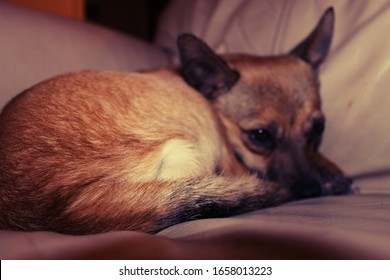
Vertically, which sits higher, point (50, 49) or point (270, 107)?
point (50, 49)

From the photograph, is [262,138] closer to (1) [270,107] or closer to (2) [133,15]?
(1) [270,107]

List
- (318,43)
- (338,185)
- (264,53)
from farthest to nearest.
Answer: (264,53)
(318,43)
(338,185)

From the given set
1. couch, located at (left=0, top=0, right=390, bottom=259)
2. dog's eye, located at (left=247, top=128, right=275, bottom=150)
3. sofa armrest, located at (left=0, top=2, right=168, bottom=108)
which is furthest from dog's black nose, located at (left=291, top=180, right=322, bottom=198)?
sofa armrest, located at (left=0, top=2, right=168, bottom=108)

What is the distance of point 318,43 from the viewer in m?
2.21

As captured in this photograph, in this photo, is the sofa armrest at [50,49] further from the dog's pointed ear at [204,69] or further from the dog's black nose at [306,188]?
the dog's black nose at [306,188]

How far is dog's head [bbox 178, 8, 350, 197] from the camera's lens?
2.04m

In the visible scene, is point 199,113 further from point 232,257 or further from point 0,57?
point 232,257

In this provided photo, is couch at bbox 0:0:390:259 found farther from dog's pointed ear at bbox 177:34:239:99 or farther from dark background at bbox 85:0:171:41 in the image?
dark background at bbox 85:0:171:41

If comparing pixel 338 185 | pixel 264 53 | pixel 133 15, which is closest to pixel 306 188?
pixel 338 185

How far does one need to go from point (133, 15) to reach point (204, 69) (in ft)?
14.7

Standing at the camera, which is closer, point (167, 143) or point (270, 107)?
point (167, 143)

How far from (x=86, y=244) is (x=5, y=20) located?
54.1 inches
